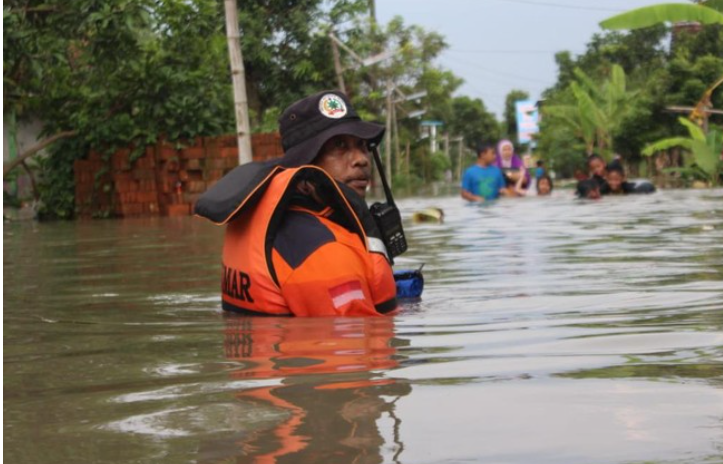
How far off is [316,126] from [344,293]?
0.71 m

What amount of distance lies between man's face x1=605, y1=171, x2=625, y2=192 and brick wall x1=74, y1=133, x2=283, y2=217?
6902 mm

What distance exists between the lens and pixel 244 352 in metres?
4.10

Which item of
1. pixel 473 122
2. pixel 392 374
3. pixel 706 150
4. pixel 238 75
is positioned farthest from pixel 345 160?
pixel 473 122

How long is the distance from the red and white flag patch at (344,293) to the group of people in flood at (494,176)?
14.1m

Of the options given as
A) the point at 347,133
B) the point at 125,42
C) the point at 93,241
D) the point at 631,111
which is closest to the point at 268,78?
the point at 631,111

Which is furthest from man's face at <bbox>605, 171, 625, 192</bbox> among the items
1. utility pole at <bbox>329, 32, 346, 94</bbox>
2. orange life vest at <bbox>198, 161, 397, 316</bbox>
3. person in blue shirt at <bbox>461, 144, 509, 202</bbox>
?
orange life vest at <bbox>198, 161, 397, 316</bbox>

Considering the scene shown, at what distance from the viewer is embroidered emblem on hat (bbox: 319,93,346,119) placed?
15.8 ft

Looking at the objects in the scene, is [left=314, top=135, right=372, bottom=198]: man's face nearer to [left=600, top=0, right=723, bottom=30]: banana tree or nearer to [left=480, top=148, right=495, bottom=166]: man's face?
[left=600, top=0, right=723, bottom=30]: banana tree

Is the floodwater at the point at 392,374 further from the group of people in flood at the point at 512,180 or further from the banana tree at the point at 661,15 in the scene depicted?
the group of people in flood at the point at 512,180

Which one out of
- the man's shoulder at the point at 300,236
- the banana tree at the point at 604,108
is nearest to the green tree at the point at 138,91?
the banana tree at the point at 604,108

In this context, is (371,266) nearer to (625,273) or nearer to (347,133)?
(347,133)

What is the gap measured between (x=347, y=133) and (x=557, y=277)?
9.05ft

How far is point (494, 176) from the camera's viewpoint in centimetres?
1938

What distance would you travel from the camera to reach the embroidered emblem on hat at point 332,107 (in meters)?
4.80
